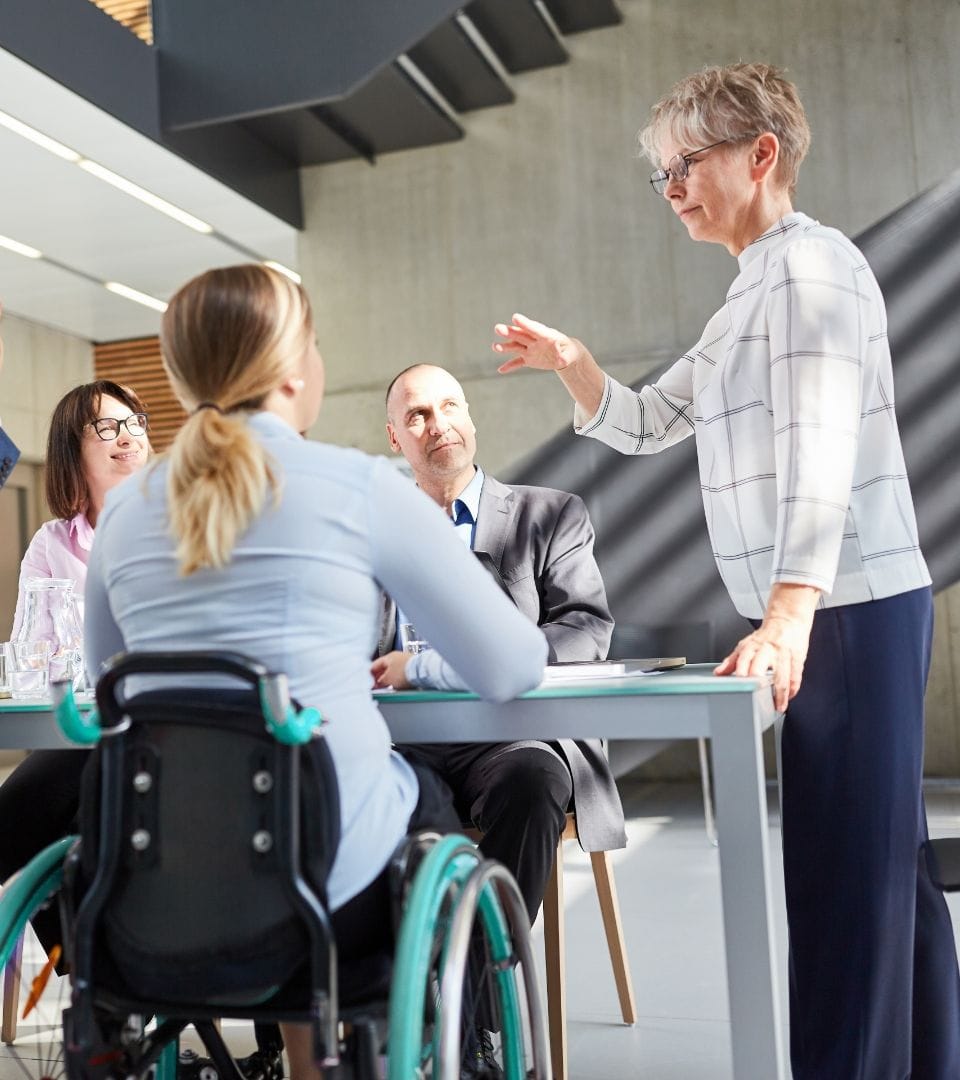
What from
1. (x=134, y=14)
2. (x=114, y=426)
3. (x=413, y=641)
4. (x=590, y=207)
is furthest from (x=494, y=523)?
(x=590, y=207)

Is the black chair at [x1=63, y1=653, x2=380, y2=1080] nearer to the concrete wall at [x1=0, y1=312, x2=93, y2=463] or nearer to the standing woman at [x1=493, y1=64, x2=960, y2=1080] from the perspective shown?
the standing woman at [x1=493, y1=64, x2=960, y2=1080]

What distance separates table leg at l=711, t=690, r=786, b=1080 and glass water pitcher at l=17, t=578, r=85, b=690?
112cm

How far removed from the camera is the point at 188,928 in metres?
1.16

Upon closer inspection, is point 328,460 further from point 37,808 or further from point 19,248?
point 19,248

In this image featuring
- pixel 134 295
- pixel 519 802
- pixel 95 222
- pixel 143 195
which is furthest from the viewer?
pixel 134 295

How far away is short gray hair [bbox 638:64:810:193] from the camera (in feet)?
5.70

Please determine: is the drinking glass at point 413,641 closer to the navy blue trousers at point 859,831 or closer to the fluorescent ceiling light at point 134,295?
the navy blue trousers at point 859,831

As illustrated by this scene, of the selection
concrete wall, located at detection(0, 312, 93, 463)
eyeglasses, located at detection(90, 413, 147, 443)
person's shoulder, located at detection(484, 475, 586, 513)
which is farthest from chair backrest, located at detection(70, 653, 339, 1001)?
concrete wall, located at detection(0, 312, 93, 463)

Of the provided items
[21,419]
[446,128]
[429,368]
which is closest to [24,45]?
[446,128]

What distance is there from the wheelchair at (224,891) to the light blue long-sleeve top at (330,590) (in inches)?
2.2

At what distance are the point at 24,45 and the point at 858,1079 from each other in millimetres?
4864

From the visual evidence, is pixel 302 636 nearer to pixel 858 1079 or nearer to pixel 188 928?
pixel 188 928

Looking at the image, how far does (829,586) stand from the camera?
1.53 m

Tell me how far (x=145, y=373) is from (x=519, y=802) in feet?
25.2
